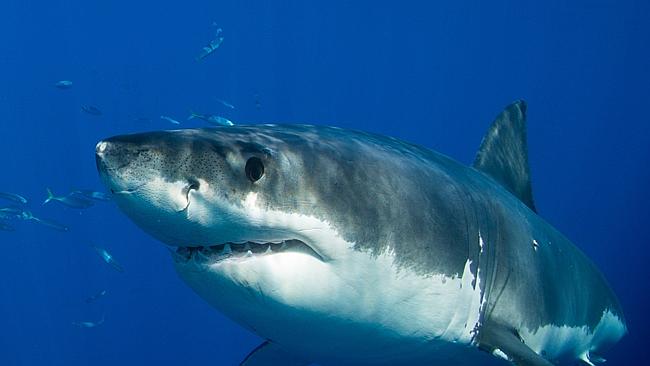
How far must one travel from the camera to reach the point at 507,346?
2811 mm

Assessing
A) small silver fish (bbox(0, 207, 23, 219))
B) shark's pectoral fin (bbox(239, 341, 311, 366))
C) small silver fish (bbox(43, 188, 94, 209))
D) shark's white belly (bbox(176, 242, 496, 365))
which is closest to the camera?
shark's white belly (bbox(176, 242, 496, 365))

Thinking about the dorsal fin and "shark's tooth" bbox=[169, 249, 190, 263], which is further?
the dorsal fin

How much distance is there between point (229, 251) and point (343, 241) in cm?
43

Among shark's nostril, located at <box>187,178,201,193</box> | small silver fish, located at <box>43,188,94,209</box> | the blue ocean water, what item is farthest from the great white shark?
the blue ocean water

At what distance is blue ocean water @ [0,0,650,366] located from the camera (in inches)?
1799

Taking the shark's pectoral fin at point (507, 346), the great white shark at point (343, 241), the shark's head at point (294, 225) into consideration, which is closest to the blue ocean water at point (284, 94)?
the great white shark at point (343, 241)

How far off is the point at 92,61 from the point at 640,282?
56.6 m

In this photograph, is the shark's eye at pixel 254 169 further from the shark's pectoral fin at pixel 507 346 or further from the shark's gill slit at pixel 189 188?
the shark's pectoral fin at pixel 507 346

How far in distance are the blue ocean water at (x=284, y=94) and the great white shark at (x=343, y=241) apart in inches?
1517

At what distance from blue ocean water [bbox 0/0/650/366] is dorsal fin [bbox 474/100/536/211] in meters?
37.3

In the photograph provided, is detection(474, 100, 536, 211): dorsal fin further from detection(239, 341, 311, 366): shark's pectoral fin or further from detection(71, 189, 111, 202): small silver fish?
detection(71, 189, 111, 202): small silver fish

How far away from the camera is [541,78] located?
5488 cm

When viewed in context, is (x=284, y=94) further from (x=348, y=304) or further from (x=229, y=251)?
(x=229, y=251)

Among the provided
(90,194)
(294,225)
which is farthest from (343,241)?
(90,194)
